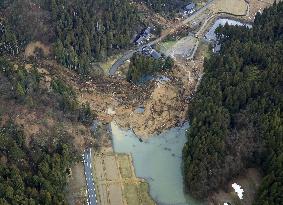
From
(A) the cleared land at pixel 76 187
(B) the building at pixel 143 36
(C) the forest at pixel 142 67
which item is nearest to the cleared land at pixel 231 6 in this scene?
(B) the building at pixel 143 36

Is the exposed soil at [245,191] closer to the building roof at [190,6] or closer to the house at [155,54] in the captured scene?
the house at [155,54]

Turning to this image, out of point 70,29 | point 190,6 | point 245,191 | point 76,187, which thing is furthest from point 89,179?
point 190,6

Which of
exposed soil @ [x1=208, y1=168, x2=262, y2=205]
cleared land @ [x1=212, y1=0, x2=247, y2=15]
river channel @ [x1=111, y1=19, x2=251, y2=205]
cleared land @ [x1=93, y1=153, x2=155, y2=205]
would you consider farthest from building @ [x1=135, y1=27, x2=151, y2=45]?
exposed soil @ [x1=208, y1=168, x2=262, y2=205]

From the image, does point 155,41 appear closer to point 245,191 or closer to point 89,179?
point 89,179

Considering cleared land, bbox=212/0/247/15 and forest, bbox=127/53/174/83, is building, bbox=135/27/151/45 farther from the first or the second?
cleared land, bbox=212/0/247/15

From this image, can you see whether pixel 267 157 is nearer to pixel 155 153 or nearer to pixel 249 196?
pixel 249 196

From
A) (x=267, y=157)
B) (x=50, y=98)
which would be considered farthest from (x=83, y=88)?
(x=267, y=157)

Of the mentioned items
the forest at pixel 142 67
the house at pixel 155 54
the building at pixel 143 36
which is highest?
the building at pixel 143 36
